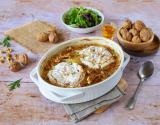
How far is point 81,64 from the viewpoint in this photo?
115cm

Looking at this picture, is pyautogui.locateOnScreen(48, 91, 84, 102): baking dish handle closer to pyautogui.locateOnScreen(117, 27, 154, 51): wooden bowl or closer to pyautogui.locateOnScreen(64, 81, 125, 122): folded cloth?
pyautogui.locateOnScreen(64, 81, 125, 122): folded cloth

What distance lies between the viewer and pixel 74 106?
106 centimetres

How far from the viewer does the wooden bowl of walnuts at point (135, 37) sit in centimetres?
125

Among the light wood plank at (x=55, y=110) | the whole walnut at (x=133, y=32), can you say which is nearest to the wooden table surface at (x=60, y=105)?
the light wood plank at (x=55, y=110)

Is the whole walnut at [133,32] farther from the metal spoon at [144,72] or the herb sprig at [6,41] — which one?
the herb sprig at [6,41]

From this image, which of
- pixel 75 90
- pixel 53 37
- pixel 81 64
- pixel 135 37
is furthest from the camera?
pixel 53 37

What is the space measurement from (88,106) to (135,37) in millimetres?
379

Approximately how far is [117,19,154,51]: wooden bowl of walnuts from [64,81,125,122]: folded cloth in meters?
0.25

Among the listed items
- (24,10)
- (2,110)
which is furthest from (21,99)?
(24,10)

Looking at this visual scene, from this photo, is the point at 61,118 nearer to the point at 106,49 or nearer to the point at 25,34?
the point at 106,49

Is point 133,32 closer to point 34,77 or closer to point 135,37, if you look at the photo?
point 135,37

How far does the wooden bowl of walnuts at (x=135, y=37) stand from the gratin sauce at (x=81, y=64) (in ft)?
0.30

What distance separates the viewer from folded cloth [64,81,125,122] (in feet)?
3.40

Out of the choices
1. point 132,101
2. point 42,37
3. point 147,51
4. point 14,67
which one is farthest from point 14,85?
point 147,51
